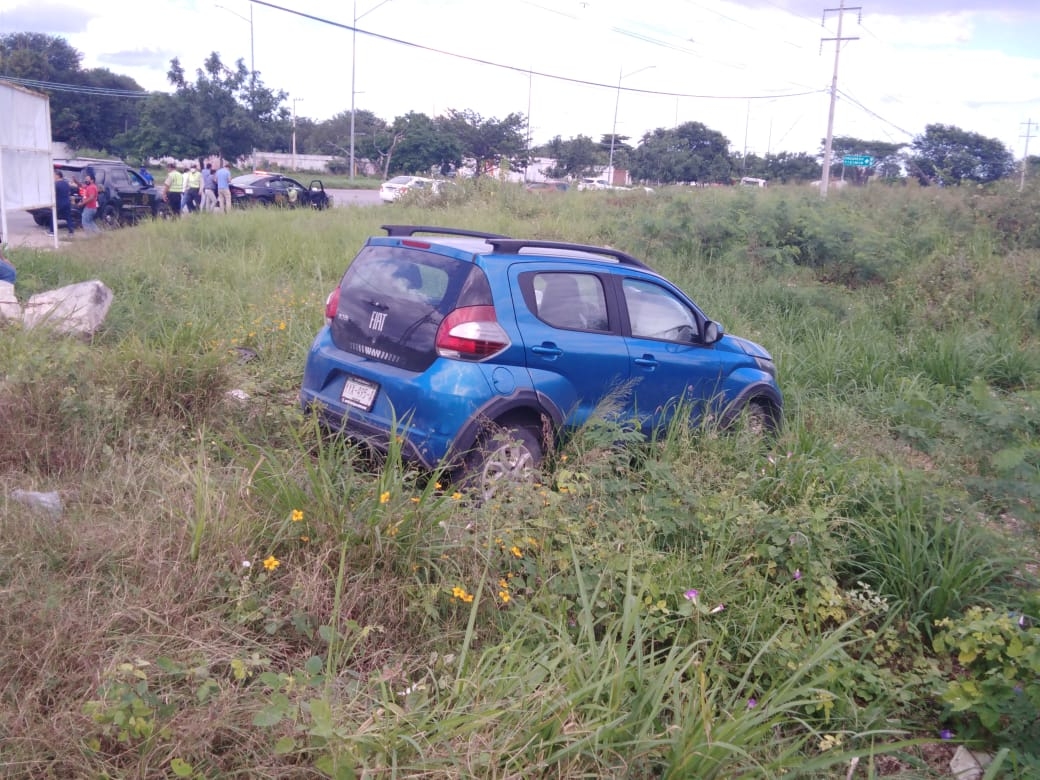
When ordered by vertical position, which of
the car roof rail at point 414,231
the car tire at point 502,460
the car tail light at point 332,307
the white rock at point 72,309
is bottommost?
the car tire at point 502,460

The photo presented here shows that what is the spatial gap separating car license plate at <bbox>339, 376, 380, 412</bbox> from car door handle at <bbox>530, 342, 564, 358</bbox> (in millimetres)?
976

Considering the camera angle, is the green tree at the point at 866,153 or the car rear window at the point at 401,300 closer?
the car rear window at the point at 401,300

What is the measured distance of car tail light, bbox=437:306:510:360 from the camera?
4945 millimetres

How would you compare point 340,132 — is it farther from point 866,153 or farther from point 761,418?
point 761,418

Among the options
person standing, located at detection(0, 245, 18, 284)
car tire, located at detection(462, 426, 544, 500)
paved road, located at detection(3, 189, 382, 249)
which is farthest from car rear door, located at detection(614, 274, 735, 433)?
paved road, located at detection(3, 189, 382, 249)

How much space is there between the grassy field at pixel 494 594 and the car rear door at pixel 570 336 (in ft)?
0.86

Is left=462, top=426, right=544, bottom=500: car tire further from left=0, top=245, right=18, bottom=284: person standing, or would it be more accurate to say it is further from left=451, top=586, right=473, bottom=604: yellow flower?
left=0, top=245, right=18, bottom=284: person standing

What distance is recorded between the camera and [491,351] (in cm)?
499

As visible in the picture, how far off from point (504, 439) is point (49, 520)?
7.20 ft

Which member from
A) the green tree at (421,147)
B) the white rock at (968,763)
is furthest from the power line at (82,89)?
the white rock at (968,763)

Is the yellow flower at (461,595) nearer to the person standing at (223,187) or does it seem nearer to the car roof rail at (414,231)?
the car roof rail at (414,231)

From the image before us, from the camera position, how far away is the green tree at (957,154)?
1423 inches

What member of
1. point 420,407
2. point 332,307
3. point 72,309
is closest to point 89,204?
point 72,309

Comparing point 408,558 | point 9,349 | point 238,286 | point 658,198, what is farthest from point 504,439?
point 658,198
